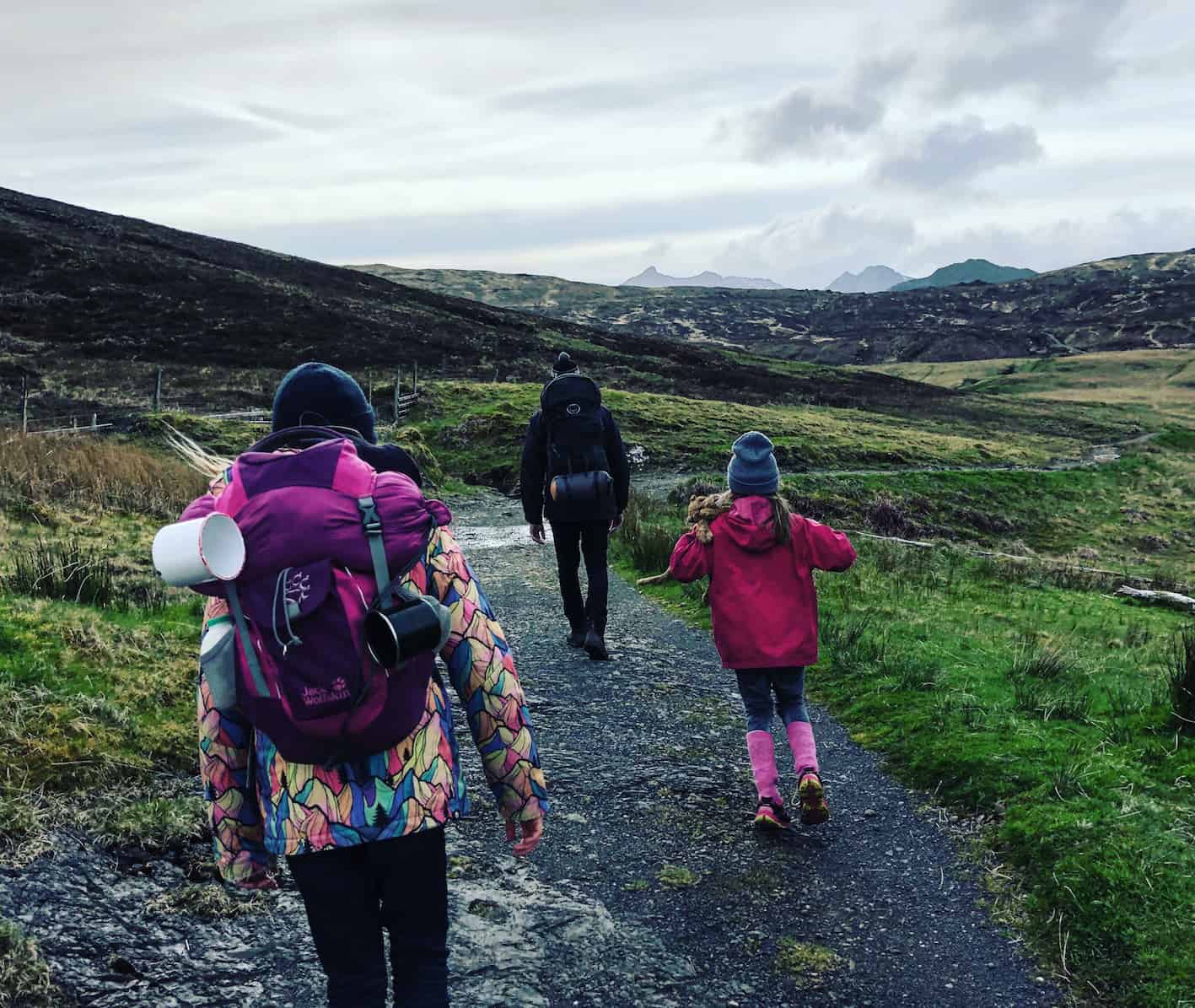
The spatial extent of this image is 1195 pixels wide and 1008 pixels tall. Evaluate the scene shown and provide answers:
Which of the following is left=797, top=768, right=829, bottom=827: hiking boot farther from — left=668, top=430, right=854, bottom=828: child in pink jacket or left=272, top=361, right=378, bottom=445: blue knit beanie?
left=272, top=361, right=378, bottom=445: blue knit beanie

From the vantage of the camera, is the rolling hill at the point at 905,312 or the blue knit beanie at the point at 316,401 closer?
the blue knit beanie at the point at 316,401

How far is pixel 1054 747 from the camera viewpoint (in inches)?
212

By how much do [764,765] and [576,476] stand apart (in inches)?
122

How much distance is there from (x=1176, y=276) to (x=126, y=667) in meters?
169

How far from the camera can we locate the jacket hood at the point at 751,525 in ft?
15.2

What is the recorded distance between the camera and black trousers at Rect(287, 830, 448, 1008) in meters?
2.26

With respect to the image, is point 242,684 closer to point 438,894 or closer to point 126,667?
point 438,894

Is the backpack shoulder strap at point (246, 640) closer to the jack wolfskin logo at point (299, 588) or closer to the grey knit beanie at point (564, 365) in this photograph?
the jack wolfskin logo at point (299, 588)

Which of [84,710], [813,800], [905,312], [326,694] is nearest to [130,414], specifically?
[84,710]

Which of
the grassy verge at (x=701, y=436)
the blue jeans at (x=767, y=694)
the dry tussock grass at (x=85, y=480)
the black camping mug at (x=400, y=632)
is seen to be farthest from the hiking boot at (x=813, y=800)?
the grassy verge at (x=701, y=436)

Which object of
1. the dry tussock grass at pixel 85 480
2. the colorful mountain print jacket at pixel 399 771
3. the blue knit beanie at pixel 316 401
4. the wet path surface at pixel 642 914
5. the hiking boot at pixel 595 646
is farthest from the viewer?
the dry tussock grass at pixel 85 480

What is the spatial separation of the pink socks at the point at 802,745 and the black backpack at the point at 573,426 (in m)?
3.02

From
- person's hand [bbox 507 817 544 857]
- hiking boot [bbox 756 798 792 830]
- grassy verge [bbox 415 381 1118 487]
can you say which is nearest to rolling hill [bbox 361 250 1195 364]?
grassy verge [bbox 415 381 1118 487]

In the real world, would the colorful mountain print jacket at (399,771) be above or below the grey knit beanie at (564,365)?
below
